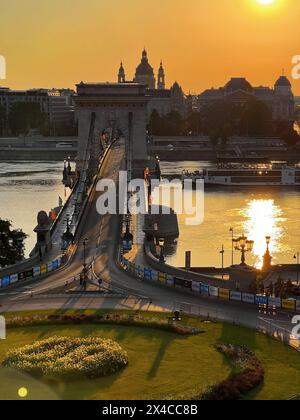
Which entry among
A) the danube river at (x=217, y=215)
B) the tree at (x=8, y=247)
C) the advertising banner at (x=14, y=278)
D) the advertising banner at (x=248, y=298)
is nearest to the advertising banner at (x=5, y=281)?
the advertising banner at (x=14, y=278)

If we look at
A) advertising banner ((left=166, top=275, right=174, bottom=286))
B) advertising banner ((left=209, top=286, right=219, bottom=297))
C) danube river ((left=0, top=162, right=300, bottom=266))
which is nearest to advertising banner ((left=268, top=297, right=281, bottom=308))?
advertising banner ((left=209, top=286, right=219, bottom=297))

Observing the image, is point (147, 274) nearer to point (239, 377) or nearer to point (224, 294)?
point (224, 294)

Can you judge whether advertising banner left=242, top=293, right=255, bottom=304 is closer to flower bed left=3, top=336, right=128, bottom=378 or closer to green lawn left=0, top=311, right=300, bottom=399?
green lawn left=0, top=311, right=300, bottom=399

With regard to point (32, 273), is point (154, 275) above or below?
above

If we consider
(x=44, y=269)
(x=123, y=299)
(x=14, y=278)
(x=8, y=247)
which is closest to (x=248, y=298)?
(x=123, y=299)

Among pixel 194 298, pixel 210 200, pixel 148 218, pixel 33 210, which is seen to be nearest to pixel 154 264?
pixel 194 298

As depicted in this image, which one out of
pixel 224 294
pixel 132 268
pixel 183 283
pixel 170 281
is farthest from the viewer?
pixel 132 268
